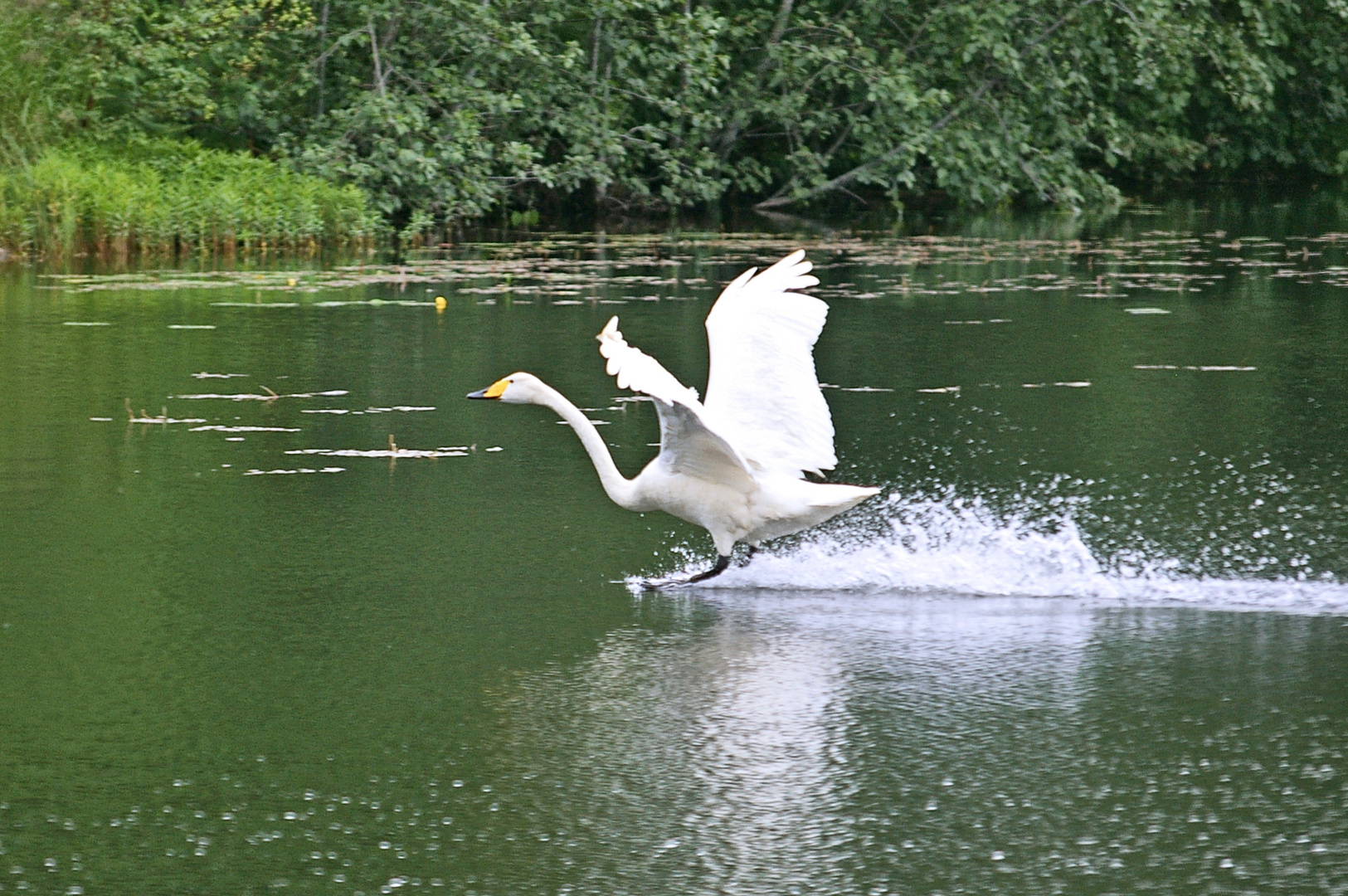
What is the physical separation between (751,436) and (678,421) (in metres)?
0.62

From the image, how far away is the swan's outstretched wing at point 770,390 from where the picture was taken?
22.7ft

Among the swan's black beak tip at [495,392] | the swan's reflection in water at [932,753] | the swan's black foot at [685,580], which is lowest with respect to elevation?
the swan's reflection in water at [932,753]

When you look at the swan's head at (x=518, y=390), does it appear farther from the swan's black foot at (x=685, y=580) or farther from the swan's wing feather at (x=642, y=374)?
the swan's wing feather at (x=642, y=374)

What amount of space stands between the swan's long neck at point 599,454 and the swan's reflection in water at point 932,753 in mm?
572

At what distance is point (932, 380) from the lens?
11219mm

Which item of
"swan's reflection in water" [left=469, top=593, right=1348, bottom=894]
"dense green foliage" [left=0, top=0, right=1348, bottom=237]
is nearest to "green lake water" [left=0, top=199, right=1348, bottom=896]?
"swan's reflection in water" [left=469, top=593, right=1348, bottom=894]

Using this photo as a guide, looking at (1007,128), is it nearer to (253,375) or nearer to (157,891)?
(253,375)

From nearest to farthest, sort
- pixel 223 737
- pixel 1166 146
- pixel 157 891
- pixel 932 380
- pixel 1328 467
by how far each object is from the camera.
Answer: pixel 157 891
pixel 223 737
pixel 1328 467
pixel 932 380
pixel 1166 146

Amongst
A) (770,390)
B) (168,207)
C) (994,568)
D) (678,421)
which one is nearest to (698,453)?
(678,421)

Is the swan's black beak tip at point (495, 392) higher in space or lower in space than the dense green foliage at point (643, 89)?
lower

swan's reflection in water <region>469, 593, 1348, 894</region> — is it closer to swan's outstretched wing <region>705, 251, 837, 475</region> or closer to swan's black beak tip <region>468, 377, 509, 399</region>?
swan's outstretched wing <region>705, 251, 837, 475</region>

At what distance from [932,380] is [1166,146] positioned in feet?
62.1

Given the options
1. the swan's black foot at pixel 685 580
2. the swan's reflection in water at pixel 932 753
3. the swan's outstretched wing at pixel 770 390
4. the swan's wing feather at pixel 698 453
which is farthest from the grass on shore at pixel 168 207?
the swan's reflection in water at pixel 932 753

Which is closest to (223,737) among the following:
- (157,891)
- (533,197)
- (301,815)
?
(301,815)
